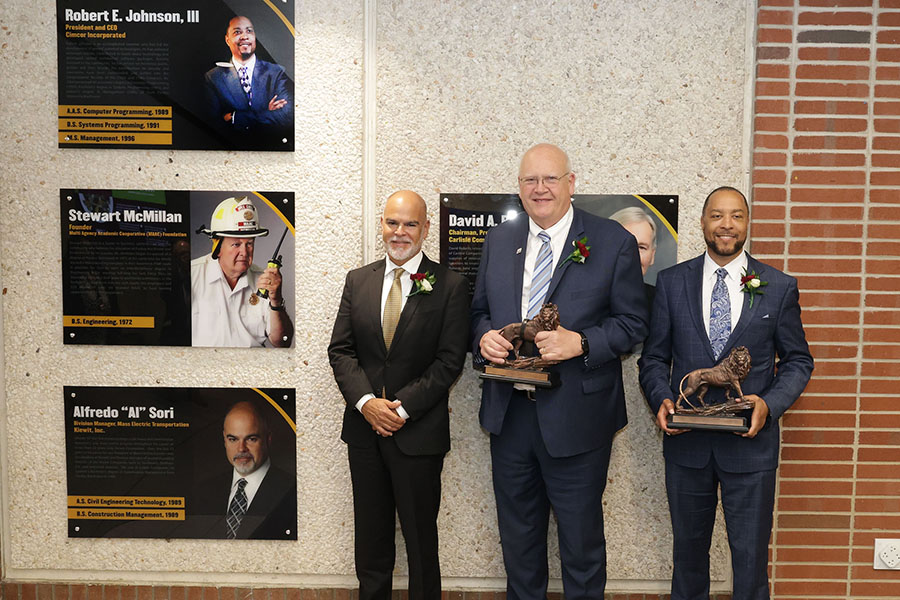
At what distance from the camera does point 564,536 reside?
2.61 meters

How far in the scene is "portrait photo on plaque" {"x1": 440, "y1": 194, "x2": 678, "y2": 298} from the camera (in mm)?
3006

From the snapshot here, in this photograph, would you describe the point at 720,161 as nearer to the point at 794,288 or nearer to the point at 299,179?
the point at 794,288

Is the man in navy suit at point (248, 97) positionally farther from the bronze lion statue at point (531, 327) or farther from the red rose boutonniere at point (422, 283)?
the bronze lion statue at point (531, 327)

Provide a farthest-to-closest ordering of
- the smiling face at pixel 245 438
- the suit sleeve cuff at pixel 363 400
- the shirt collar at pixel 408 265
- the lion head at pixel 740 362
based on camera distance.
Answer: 1. the smiling face at pixel 245 438
2. the shirt collar at pixel 408 265
3. the suit sleeve cuff at pixel 363 400
4. the lion head at pixel 740 362

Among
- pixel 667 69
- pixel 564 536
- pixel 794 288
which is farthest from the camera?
pixel 667 69

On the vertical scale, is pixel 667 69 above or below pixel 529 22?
below

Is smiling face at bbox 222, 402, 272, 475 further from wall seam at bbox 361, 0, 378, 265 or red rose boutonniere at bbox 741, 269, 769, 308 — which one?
red rose boutonniere at bbox 741, 269, 769, 308

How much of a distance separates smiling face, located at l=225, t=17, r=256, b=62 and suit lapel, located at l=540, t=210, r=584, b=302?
169 centimetres

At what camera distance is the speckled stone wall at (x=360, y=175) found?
2975 millimetres

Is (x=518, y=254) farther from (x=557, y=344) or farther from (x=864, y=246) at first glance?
(x=864, y=246)

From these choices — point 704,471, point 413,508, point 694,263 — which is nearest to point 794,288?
point 694,263

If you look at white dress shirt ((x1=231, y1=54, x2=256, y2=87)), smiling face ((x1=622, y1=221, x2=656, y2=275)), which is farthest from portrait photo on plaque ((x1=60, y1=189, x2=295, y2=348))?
smiling face ((x1=622, y1=221, x2=656, y2=275))

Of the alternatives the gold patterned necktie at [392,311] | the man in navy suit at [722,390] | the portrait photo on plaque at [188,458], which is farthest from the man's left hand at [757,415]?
the portrait photo on plaque at [188,458]

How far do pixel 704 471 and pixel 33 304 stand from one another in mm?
3115
